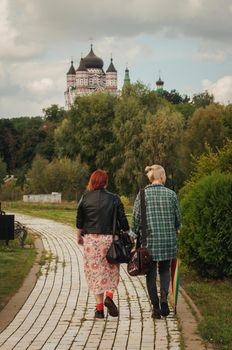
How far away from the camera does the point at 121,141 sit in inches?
2093

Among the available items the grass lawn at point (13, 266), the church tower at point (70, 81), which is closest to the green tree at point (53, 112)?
the church tower at point (70, 81)

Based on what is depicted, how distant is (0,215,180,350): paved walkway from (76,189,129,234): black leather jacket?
3.34ft

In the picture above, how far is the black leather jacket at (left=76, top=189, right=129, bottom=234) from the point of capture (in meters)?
8.14

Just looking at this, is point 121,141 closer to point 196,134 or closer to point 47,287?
point 196,134

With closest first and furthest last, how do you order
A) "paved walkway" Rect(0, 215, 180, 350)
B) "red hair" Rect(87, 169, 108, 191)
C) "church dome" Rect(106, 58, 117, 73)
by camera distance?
"paved walkway" Rect(0, 215, 180, 350), "red hair" Rect(87, 169, 108, 191), "church dome" Rect(106, 58, 117, 73)

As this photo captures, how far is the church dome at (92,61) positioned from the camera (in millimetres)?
157625

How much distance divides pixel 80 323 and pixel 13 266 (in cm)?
569

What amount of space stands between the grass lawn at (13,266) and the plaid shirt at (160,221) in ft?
6.98

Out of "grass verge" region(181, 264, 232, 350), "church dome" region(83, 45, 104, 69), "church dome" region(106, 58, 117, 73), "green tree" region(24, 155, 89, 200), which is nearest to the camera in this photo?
"grass verge" region(181, 264, 232, 350)

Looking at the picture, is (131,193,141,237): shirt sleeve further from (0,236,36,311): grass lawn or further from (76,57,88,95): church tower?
(76,57,88,95): church tower

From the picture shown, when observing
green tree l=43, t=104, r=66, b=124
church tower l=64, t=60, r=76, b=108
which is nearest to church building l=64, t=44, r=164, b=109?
church tower l=64, t=60, r=76, b=108

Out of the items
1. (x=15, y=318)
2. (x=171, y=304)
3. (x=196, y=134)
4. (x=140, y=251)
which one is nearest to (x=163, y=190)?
(x=140, y=251)

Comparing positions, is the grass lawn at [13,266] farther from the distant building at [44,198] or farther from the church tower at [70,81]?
the church tower at [70,81]

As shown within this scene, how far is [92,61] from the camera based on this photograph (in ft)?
519
